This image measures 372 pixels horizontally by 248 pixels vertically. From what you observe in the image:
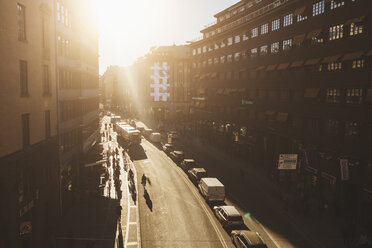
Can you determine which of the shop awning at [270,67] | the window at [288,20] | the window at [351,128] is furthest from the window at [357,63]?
the shop awning at [270,67]

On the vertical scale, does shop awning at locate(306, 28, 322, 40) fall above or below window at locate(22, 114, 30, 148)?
above

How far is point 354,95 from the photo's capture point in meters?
33.8

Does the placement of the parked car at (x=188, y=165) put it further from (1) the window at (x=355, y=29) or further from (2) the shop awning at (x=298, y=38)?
(1) the window at (x=355, y=29)

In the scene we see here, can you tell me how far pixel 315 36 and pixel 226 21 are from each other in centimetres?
3322

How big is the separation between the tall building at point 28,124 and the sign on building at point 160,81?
10915 cm

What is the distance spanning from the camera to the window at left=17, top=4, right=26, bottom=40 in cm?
2150

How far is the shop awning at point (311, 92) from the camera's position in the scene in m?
38.8

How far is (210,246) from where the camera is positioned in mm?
24625

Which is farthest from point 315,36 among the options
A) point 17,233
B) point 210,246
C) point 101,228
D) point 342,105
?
point 17,233

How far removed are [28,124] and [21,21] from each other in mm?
6782

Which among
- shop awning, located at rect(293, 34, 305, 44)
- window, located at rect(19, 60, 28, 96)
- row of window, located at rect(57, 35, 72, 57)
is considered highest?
shop awning, located at rect(293, 34, 305, 44)

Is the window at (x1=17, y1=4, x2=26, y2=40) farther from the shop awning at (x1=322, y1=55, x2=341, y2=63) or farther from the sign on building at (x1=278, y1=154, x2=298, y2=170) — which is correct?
the shop awning at (x1=322, y1=55, x2=341, y2=63)

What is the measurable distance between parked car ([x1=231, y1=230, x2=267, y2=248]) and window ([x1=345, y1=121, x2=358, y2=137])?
54.5ft

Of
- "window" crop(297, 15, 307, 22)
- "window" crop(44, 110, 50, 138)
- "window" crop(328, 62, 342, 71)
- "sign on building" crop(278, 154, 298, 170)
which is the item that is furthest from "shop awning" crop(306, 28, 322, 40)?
"window" crop(44, 110, 50, 138)
